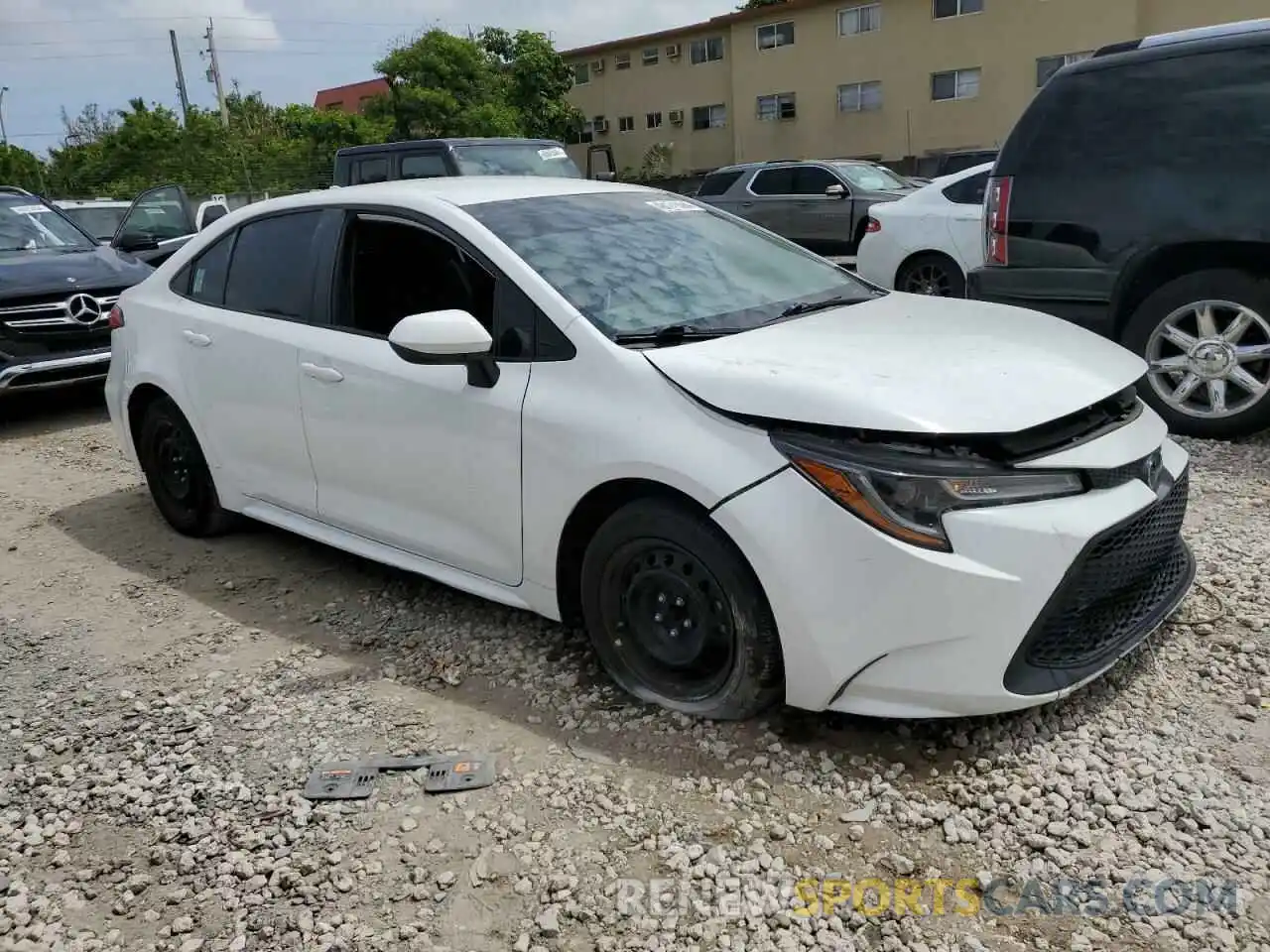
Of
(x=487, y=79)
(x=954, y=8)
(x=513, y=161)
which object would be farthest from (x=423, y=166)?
(x=487, y=79)

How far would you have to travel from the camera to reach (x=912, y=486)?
8.61 ft

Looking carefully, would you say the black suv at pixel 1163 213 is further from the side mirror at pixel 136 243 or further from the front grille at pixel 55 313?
the side mirror at pixel 136 243

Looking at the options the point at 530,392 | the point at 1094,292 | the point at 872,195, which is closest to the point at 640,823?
the point at 530,392

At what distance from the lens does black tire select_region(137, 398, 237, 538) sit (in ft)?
16.0

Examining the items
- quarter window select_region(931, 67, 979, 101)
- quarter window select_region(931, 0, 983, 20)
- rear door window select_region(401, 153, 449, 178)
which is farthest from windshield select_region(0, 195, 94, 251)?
quarter window select_region(931, 0, 983, 20)

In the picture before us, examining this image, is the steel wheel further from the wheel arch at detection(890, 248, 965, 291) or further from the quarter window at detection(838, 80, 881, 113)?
the quarter window at detection(838, 80, 881, 113)

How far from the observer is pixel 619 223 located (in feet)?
12.6

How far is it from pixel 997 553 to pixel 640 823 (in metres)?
1.12

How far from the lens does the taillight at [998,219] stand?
5711 mm

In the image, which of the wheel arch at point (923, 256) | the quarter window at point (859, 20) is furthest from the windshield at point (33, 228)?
the quarter window at point (859, 20)

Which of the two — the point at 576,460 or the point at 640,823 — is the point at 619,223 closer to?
the point at 576,460

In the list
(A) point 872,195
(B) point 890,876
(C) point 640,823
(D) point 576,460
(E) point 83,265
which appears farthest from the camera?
(A) point 872,195

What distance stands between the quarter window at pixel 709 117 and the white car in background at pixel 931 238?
101 feet

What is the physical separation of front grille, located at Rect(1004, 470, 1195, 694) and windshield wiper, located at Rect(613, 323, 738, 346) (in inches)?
48.7
